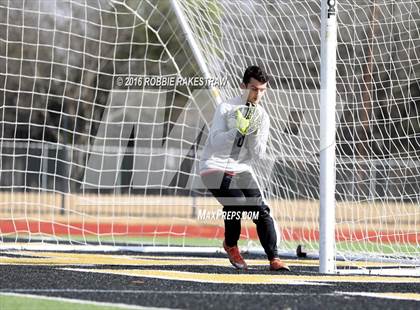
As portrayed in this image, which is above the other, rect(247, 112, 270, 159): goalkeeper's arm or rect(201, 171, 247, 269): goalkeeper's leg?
rect(247, 112, 270, 159): goalkeeper's arm

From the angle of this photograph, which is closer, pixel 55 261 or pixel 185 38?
pixel 55 261

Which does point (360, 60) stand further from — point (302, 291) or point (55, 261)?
point (302, 291)

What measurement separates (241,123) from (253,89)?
1.03 ft

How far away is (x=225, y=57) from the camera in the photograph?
12398 millimetres

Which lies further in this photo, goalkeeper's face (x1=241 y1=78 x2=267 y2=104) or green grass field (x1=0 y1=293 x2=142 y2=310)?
goalkeeper's face (x1=241 y1=78 x2=267 y2=104)

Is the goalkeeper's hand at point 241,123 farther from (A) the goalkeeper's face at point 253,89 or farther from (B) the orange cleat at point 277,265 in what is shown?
(B) the orange cleat at point 277,265

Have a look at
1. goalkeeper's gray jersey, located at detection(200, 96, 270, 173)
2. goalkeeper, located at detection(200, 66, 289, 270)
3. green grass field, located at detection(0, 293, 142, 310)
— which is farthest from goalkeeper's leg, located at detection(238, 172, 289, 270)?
green grass field, located at detection(0, 293, 142, 310)

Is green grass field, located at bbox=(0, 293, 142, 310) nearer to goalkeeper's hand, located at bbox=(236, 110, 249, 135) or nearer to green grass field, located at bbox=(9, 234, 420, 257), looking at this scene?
goalkeeper's hand, located at bbox=(236, 110, 249, 135)

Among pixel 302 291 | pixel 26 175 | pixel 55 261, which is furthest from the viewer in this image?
pixel 26 175

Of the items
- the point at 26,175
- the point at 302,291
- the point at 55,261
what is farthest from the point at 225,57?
the point at 26,175

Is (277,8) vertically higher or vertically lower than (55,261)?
higher

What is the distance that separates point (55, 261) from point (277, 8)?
397 cm

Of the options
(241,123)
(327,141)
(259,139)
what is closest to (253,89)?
→ (241,123)

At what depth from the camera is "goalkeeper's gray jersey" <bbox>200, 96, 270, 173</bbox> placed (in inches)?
357
